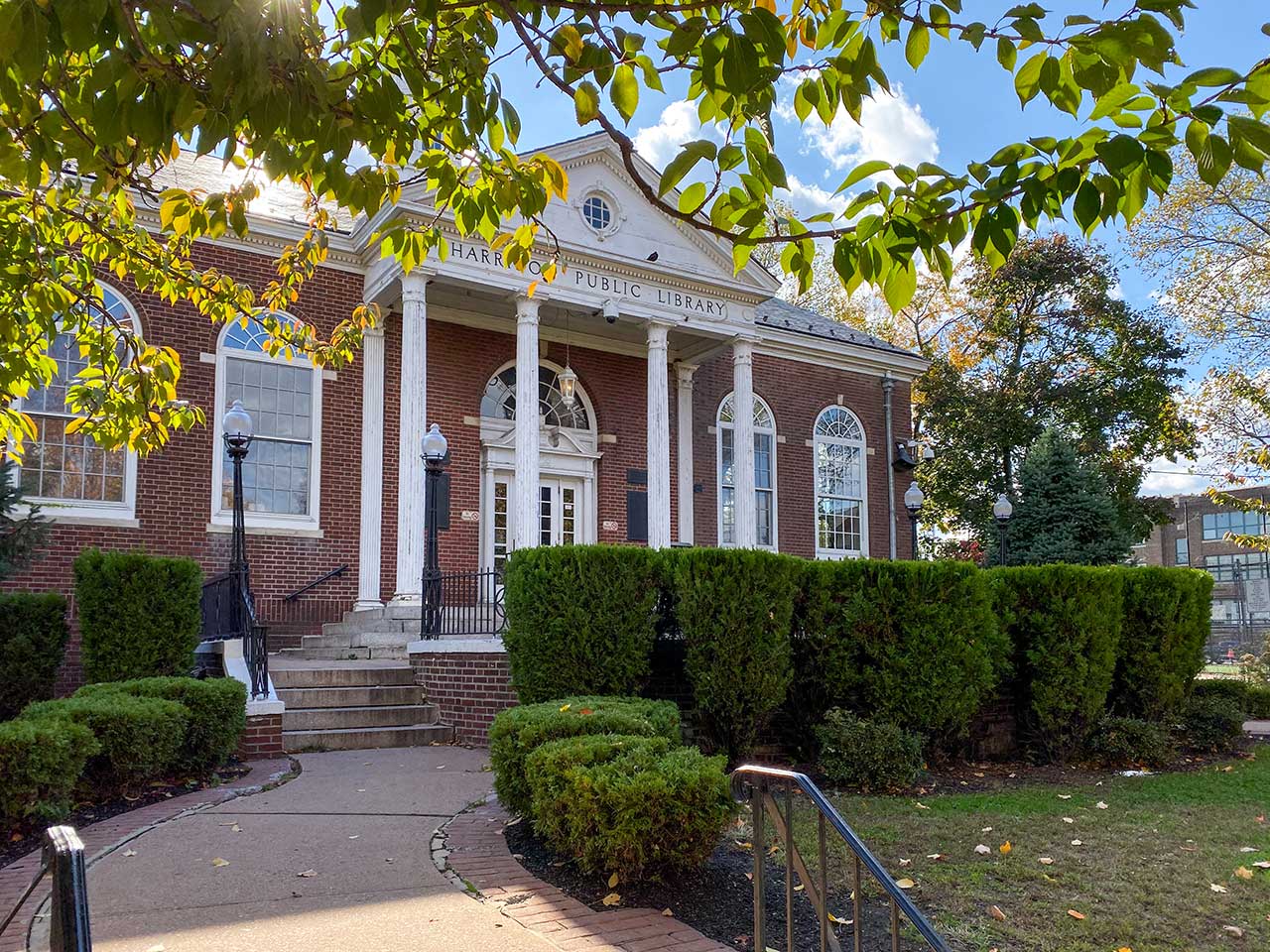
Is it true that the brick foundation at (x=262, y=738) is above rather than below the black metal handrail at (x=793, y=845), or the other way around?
below

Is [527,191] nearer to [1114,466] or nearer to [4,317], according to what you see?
[4,317]

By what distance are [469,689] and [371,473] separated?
5.60 m

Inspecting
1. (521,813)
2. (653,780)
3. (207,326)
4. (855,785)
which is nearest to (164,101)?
(653,780)

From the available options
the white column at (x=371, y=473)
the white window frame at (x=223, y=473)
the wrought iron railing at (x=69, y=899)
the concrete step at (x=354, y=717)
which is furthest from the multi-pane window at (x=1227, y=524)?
the wrought iron railing at (x=69, y=899)

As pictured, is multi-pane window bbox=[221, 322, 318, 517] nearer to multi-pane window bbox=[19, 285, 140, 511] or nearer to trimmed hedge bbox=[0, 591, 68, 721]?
multi-pane window bbox=[19, 285, 140, 511]

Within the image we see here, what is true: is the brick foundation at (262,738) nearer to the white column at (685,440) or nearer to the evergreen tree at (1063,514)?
the white column at (685,440)

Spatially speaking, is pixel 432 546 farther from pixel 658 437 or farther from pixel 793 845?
pixel 793 845

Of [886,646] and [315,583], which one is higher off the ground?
[315,583]

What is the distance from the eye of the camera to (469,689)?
10.7 meters

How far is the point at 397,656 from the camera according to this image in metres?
12.8

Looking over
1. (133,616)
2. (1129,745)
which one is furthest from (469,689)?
(1129,745)

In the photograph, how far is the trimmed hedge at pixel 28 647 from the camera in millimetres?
10422

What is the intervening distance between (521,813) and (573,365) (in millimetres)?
11958

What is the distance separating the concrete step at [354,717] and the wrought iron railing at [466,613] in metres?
1.00
